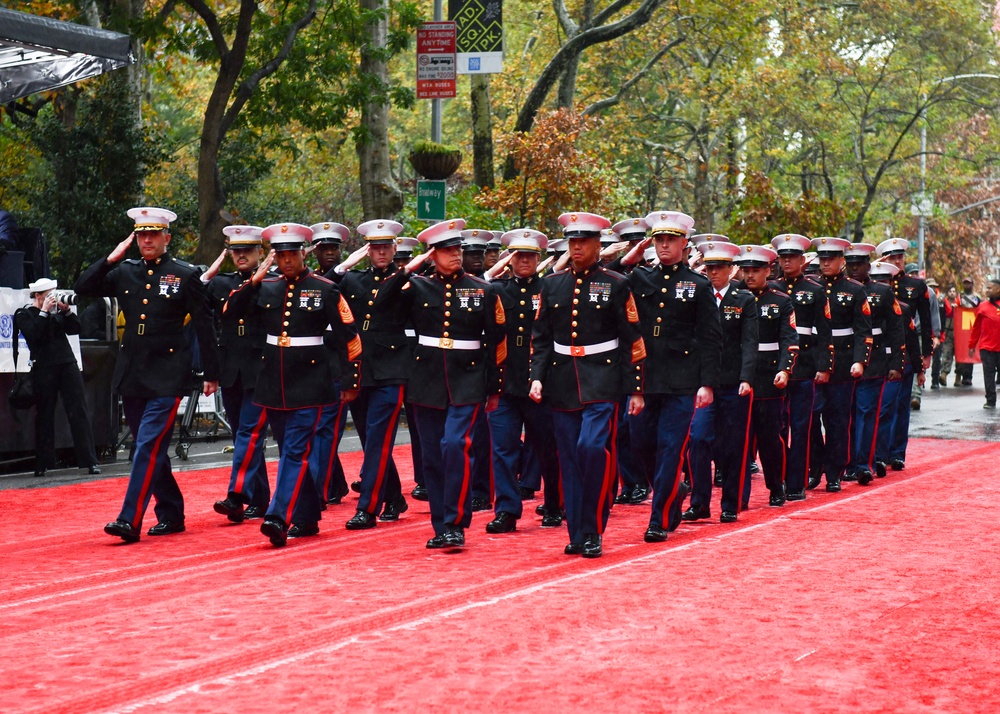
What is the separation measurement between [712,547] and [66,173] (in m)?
14.5

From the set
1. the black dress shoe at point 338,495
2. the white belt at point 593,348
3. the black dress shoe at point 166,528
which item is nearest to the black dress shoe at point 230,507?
the black dress shoe at point 166,528

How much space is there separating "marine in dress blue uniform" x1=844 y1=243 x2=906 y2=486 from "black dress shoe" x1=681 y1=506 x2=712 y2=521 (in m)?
3.12

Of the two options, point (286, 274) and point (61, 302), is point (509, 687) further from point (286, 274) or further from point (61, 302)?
point (61, 302)

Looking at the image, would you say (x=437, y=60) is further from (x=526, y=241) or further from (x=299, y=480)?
(x=299, y=480)

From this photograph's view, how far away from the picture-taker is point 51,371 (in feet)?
46.7

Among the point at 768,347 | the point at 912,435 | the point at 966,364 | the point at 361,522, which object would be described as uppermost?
the point at 768,347

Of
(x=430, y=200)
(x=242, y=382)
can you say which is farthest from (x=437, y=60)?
(x=242, y=382)

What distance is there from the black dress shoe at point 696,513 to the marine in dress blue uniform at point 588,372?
5.78 ft

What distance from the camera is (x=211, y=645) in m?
6.36

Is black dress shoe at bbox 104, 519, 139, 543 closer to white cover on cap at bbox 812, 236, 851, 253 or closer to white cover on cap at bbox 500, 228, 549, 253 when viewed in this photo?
white cover on cap at bbox 500, 228, 549, 253

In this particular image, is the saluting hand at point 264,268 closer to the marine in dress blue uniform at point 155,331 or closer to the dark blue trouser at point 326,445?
the marine in dress blue uniform at point 155,331

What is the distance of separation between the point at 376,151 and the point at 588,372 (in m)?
15.0

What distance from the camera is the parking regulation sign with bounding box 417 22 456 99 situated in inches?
790

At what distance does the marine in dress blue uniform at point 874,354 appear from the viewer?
1334cm
